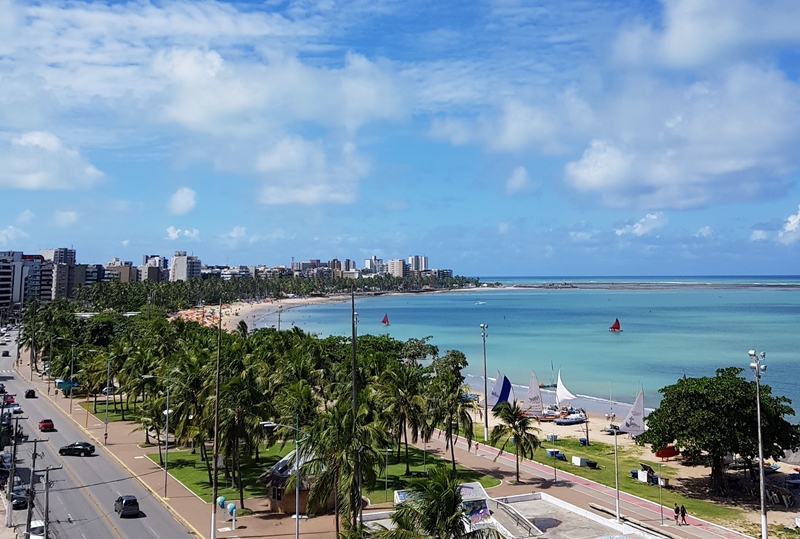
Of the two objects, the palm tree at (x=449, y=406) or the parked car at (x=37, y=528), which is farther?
the palm tree at (x=449, y=406)

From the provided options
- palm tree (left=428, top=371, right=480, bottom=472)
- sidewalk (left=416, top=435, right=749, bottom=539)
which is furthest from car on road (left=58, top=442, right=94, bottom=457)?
palm tree (left=428, top=371, right=480, bottom=472)

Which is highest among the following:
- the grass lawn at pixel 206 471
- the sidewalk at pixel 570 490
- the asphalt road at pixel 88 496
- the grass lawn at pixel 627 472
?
the asphalt road at pixel 88 496

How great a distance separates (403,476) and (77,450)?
2595 centimetres

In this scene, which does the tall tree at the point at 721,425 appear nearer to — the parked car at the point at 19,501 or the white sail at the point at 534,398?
the white sail at the point at 534,398

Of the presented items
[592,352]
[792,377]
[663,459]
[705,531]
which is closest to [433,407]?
[705,531]

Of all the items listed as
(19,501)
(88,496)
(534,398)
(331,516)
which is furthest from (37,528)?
(534,398)

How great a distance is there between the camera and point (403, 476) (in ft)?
145

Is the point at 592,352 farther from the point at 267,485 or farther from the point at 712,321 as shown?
the point at 267,485

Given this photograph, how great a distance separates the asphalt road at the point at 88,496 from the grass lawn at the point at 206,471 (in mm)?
2828

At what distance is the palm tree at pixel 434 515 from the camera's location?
726 inches

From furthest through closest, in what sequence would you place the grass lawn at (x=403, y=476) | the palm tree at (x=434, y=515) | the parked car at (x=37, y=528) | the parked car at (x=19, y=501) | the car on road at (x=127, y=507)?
the grass lawn at (x=403, y=476), the parked car at (x=19, y=501), the car on road at (x=127, y=507), the parked car at (x=37, y=528), the palm tree at (x=434, y=515)

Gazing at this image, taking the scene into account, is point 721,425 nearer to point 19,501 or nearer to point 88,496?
point 88,496

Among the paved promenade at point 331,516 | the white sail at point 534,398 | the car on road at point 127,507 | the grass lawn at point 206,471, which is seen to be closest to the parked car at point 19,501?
the paved promenade at point 331,516

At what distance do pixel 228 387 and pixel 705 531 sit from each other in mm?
27770
